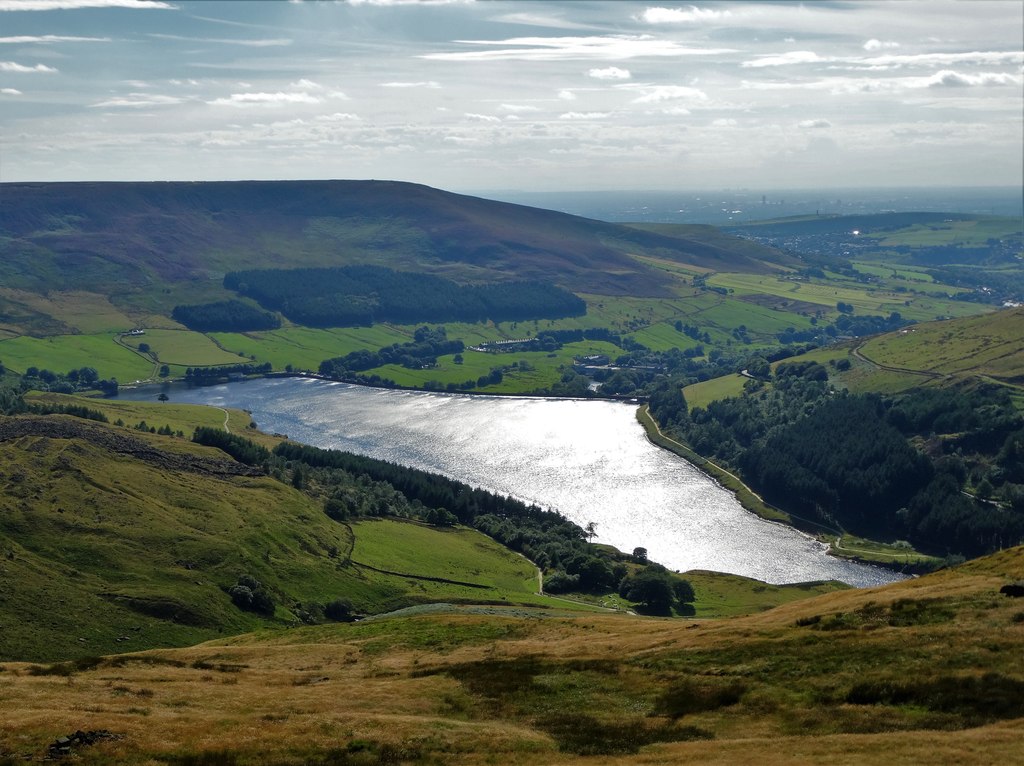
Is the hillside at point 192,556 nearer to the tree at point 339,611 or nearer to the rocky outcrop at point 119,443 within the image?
the rocky outcrop at point 119,443

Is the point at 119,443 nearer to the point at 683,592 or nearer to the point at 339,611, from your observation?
the point at 339,611

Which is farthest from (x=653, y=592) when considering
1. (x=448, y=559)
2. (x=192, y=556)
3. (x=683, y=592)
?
(x=192, y=556)

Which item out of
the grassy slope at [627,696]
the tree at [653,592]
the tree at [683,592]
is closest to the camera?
the grassy slope at [627,696]

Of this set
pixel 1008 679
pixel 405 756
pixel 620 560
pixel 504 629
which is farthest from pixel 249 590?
pixel 1008 679

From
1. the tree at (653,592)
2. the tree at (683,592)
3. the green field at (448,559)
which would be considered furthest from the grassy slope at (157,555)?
the tree at (683,592)

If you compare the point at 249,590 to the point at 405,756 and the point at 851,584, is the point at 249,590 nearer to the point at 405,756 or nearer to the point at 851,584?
the point at 405,756

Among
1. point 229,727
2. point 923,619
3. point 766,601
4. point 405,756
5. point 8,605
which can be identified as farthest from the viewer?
point 766,601

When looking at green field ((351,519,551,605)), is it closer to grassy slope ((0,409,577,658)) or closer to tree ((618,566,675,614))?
grassy slope ((0,409,577,658))

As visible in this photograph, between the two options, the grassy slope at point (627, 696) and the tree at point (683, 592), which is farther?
the tree at point (683, 592)
